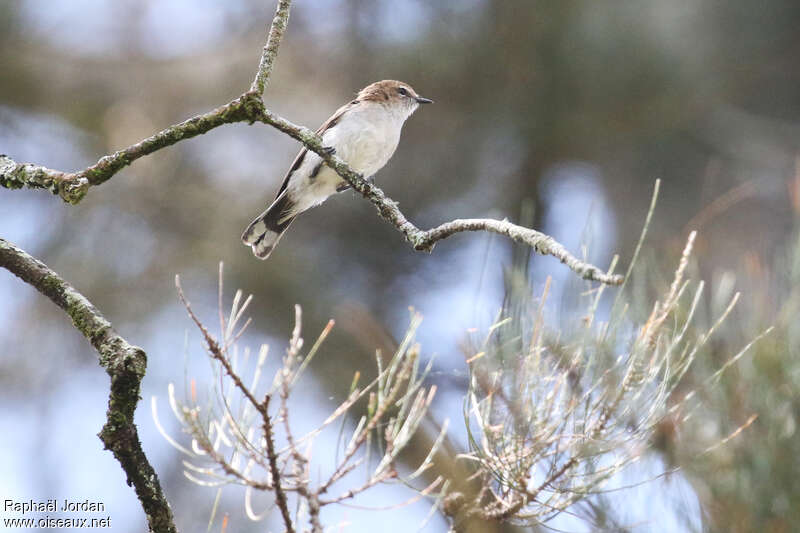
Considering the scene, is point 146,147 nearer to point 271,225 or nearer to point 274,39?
point 274,39

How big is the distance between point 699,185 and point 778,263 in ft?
15.9

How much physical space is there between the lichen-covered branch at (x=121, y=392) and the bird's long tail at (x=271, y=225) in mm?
1828

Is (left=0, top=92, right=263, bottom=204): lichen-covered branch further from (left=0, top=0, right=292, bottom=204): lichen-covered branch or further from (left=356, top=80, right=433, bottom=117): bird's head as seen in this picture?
(left=356, top=80, right=433, bottom=117): bird's head

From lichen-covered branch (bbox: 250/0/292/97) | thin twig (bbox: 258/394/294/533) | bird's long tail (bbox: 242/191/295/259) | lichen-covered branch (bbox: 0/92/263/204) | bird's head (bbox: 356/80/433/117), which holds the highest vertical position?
bird's head (bbox: 356/80/433/117)

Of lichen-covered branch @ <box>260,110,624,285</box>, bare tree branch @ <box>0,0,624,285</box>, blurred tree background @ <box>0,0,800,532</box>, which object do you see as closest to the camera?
lichen-covered branch @ <box>260,110,624,285</box>

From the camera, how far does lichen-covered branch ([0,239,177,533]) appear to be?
1.46 metres

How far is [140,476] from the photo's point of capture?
1.46 metres

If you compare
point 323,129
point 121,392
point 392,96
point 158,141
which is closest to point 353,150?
point 323,129

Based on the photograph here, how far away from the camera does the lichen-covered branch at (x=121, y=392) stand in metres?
1.46

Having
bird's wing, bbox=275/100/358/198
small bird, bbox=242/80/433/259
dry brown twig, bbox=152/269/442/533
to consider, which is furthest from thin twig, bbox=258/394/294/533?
bird's wing, bbox=275/100/358/198

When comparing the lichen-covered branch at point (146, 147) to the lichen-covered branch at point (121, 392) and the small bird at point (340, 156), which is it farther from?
the small bird at point (340, 156)

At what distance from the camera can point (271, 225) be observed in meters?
3.65

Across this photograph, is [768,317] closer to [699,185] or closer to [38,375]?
[699,185]

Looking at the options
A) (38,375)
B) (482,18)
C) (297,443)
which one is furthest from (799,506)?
(38,375)
